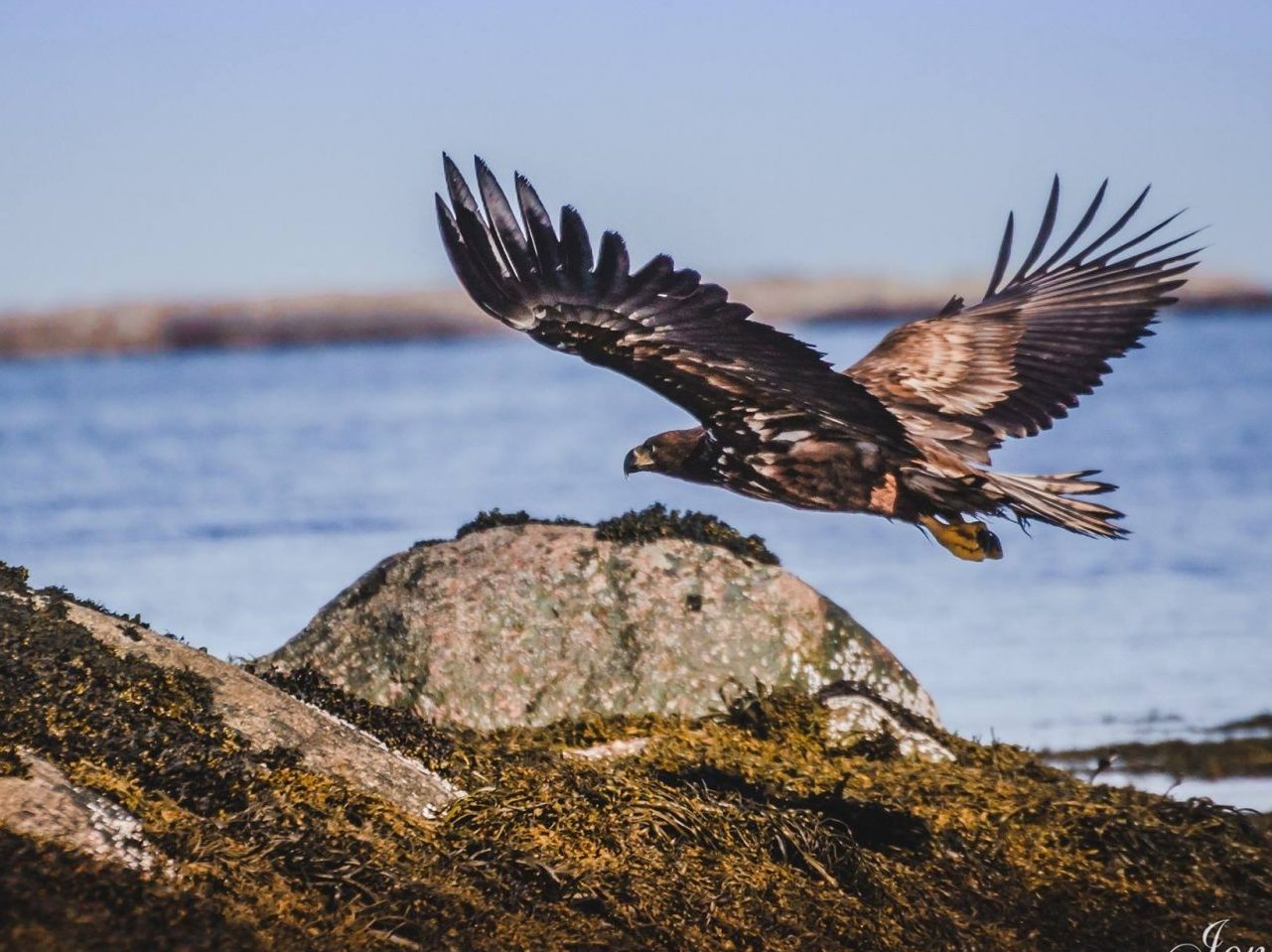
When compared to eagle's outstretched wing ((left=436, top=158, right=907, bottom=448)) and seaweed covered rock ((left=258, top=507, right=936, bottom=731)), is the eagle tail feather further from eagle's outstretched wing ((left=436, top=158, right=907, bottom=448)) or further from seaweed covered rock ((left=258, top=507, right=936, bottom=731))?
eagle's outstretched wing ((left=436, top=158, right=907, bottom=448))

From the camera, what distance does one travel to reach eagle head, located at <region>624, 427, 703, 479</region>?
6828 mm

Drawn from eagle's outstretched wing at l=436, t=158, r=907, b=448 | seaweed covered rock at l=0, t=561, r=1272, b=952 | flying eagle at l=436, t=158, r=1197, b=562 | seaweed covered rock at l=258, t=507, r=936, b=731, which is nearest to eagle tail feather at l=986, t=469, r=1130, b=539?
flying eagle at l=436, t=158, r=1197, b=562

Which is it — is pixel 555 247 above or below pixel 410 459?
above

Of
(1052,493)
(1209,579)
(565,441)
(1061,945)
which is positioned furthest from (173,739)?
(565,441)

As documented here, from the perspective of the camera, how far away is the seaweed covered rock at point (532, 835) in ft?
13.0

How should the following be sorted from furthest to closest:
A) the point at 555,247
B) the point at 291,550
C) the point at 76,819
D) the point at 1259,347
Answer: the point at 1259,347
the point at 291,550
the point at 555,247
the point at 76,819

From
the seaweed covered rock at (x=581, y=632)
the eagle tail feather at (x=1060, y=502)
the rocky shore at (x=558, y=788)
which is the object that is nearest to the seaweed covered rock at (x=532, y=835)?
the rocky shore at (x=558, y=788)

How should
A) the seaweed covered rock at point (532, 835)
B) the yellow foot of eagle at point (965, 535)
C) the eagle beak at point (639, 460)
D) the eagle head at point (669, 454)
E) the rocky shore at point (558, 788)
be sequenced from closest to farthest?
1. the seaweed covered rock at point (532, 835)
2. the rocky shore at point (558, 788)
3. the yellow foot of eagle at point (965, 535)
4. the eagle head at point (669, 454)
5. the eagle beak at point (639, 460)

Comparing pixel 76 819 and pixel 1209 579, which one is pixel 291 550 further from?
pixel 76 819

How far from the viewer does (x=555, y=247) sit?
533cm

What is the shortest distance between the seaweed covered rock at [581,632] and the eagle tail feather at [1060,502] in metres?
0.73

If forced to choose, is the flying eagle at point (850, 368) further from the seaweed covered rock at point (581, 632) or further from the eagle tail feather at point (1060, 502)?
the seaweed covered rock at point (581, 632)

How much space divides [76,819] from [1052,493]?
12.0 ft
